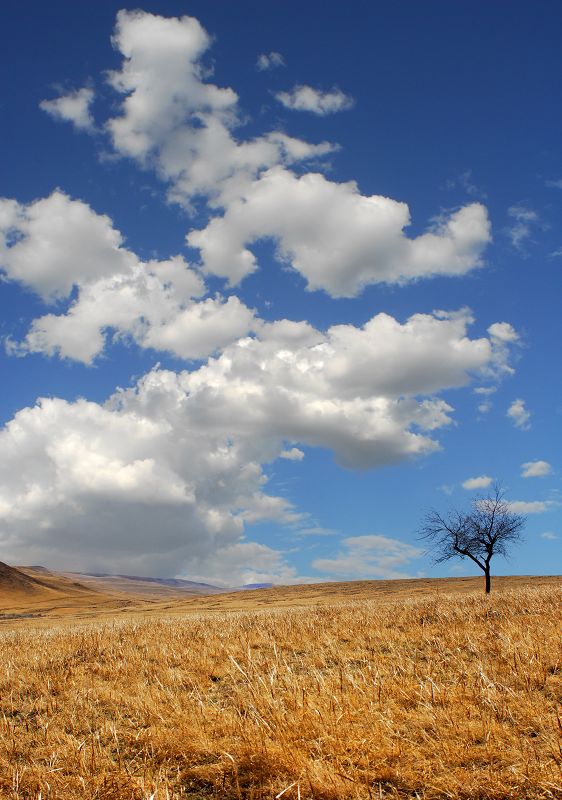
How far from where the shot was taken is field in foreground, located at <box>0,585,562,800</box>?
16.0ft

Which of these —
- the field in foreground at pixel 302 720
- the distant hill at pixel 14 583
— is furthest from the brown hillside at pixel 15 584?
the field in foreground at pixel 302 720

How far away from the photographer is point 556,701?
6.57 meters

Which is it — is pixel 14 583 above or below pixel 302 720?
below

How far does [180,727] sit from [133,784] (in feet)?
4.56

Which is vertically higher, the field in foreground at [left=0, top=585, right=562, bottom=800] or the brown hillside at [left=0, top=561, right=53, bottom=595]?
the field in foreground at [left=0, top=585, right=562, bottom=800]

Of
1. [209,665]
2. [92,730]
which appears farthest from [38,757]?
[209,665]

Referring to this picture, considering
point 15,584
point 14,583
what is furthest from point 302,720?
point 14,583

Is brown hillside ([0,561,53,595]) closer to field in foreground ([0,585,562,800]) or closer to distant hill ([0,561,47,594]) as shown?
distant hill ([0,561,47,594])

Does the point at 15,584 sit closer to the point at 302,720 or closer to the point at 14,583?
the point at 14,583

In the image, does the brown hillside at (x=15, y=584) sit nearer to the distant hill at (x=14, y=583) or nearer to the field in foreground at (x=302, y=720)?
the distant hill at (x=14, y=583)

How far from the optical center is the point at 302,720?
5.96 meters

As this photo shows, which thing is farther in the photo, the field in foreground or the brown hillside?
the brown hillside

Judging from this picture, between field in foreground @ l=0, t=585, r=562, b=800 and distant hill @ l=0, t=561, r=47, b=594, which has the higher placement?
field in foreground @ l=0, t=585, r=562, b=800

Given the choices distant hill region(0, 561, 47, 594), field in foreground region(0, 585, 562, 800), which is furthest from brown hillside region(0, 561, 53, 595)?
→ field in foreground region(0, 585, 562, 800)
